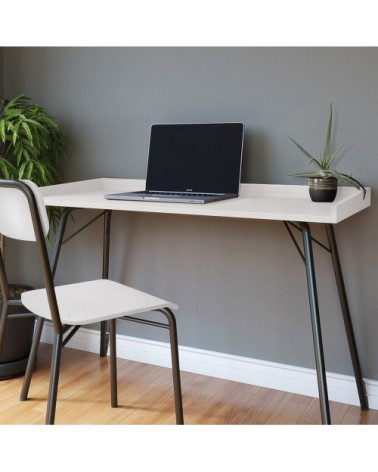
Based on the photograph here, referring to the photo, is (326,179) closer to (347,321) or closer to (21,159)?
(347,321)

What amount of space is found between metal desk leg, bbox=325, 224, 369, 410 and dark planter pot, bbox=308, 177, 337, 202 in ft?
0.42

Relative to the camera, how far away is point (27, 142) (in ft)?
8.04

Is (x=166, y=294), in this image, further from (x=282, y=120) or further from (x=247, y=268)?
(x=282, y=120)

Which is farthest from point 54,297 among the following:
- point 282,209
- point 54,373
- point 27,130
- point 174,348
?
point 27,130

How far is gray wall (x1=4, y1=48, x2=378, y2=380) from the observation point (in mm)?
2182

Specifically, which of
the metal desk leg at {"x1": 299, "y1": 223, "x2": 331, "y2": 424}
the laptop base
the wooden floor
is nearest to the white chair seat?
the laptop base

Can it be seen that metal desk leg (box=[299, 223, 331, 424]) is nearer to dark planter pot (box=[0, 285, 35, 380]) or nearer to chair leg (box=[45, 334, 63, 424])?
chair leg (box=[45, 334, 63, 424])

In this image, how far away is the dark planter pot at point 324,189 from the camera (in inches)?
78.0

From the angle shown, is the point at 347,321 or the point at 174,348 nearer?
the point at 174,348

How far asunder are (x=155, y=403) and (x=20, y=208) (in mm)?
1050

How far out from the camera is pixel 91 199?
2.12m

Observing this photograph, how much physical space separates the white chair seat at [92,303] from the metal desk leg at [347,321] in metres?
0.64

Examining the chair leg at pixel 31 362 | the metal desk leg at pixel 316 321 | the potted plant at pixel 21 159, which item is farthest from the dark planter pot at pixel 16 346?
the metal desk leg at pixel 316 321
